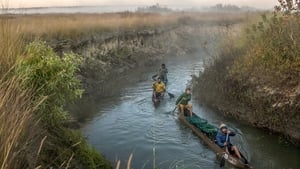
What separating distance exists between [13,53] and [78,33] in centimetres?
1915

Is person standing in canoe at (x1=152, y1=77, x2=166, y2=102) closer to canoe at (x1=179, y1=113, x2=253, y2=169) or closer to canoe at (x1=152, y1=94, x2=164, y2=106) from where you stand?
canoe at (x1=152, y1=94, x2=164, y2=106)

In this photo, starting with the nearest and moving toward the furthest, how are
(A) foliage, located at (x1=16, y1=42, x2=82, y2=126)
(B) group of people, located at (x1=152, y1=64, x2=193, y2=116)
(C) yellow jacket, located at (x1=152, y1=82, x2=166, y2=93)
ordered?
(A) foliage, located at (x1=16, y1=42, x2=82, y2=126)
(B) group of people, located at (x1=152, y1=64, x2=193, y2=116)
(C) yellow jacket, located at (x1=152, y1=82, x2=166, y2=93)

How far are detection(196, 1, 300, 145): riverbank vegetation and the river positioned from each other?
1.75 feet

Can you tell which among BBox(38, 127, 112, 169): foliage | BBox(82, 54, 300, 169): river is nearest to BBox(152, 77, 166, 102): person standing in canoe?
BBox(82, 54, 300, 169): river

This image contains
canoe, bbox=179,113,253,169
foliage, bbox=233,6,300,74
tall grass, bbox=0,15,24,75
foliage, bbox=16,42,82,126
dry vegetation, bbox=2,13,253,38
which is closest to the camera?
tall grass, bbox=0,15,24,75

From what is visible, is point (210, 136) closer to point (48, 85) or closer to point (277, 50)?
point (277, 50)

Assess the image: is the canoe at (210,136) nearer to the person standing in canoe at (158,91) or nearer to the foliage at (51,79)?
the person standing in canoe at (158,91)

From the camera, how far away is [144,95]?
76.4ft

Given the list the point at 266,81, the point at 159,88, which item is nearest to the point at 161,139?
the point at 266,81

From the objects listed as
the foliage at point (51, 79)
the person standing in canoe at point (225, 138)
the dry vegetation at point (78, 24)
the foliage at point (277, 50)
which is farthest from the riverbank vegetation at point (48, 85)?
the foliage at point (277, 50)

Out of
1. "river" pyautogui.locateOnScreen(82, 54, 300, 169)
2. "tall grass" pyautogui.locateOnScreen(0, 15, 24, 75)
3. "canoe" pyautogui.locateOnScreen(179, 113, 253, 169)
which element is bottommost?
"river" pyautogui.locateOnScreen(82, 54, 300, 169)

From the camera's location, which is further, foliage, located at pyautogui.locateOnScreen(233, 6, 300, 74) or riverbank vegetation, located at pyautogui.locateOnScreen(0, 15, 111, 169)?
foliage, located at pyautogui.locateOnScreen(233, 6, 300, 74)

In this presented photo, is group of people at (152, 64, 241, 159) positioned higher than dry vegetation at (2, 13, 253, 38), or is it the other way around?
dry vegetation at (2, 13, 253, 38)

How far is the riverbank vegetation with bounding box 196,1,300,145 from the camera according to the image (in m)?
15.0
